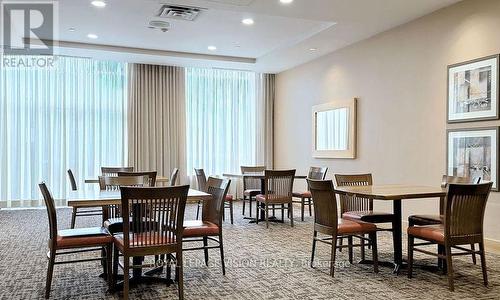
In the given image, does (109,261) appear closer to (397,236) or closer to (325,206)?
(325,206)

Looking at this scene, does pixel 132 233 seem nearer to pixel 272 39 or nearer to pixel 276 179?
pixel 276 179

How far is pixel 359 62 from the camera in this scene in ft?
24.4

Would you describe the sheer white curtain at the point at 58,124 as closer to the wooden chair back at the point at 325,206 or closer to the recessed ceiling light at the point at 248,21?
the recessed ceiling light at the point at 248,21

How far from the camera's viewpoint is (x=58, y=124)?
29.3ft

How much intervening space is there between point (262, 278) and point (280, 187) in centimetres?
285

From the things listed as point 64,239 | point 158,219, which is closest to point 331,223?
point 158,219

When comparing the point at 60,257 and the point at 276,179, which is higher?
the point at 276,179

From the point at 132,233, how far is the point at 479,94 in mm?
4384

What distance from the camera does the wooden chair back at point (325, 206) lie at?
4.03 m

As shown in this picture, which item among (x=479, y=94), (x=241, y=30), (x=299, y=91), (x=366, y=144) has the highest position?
(x=241, y=30)

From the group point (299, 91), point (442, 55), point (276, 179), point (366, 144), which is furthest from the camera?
point (299, 91)

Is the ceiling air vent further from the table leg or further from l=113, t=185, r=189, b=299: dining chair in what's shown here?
the table leg

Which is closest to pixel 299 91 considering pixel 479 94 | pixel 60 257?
pixel 479 94

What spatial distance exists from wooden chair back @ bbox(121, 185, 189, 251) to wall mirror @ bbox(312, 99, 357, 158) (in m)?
4.93
